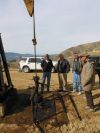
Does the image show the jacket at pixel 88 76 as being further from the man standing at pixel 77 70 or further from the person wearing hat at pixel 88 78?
the man standing at pixel 77 70

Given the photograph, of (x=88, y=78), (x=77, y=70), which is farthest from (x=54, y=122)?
(x=77, y=70)

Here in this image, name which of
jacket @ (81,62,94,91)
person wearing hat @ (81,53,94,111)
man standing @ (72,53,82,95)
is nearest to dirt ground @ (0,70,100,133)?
person wearing hat @ (81,53,94,111)

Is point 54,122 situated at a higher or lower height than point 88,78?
lower

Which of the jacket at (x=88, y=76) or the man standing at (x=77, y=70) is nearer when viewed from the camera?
the jacket at (x=88, y=76)

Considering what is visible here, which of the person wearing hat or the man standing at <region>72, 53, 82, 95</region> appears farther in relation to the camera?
the man standing at <region>72, 53, 82, 95</region>

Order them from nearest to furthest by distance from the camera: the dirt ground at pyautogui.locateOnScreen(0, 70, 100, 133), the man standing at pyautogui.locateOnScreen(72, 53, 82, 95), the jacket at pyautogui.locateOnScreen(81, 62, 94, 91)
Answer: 1. the dirt ground at pyautogui.locateOnScreen(0, 70, 100, 133)
2. the jacket at pyautogui.locateOnScreen(81, 62, 94, 91)
3. the man standing at pyautogui.locateOnScreen(72, 53, 82, 95)

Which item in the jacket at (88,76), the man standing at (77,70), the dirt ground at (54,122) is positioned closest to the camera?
the dirt ground at (54,122)

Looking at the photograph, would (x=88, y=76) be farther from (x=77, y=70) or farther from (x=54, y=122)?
(x=77, y=70)

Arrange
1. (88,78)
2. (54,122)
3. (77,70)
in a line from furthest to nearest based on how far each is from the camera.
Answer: (77,70), (88,78), (54,122)

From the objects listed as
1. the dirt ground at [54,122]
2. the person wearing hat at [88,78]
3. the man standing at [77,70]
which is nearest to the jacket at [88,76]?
the person wearing hat at [88,78]

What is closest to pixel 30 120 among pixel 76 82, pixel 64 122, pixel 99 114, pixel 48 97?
pixel 64 122

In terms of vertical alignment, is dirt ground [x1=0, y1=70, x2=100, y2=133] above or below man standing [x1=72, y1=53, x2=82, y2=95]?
below

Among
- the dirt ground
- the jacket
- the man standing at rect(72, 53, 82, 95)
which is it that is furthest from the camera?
the man standing at rect(72, 53, 82, 95)

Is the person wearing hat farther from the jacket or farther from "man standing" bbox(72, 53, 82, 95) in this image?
"man standing" bbox(72, 53, 82, 95)
